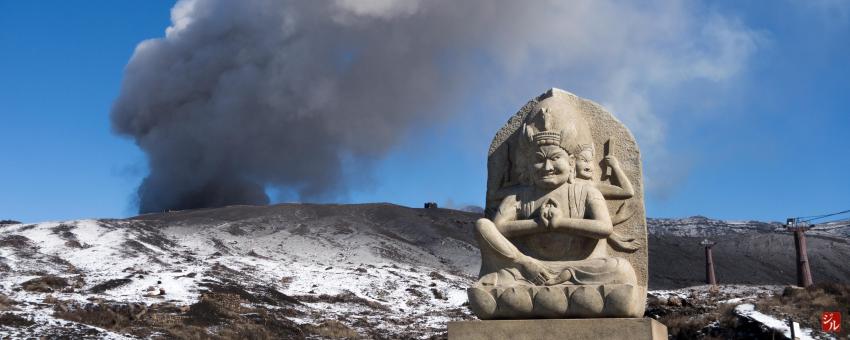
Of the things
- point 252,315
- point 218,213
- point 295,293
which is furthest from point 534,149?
point 218,213

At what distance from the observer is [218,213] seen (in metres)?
60.3

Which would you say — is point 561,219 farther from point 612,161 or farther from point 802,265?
point 802,265

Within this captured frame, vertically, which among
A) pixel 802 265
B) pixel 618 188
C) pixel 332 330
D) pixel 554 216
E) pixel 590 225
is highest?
pixel 802 265

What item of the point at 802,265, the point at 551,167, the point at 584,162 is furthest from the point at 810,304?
the point at 802,265

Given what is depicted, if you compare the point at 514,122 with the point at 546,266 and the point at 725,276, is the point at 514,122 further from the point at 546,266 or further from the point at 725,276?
the point at 725,276

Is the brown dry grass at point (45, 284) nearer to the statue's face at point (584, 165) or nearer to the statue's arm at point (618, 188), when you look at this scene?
the statue's face at point (584, 165)

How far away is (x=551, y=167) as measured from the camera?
32.4 feet

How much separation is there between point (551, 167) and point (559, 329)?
196 centimetres

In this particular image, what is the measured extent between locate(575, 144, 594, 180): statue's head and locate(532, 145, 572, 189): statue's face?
0.14m

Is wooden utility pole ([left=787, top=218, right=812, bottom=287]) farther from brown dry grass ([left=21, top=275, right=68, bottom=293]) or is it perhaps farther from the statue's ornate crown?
the statue's ornate crown

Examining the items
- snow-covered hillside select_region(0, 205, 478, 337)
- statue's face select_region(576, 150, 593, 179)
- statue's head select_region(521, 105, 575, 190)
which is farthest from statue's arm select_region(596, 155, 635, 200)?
snow-covered hillside select_region(0, 205, 478, 337)

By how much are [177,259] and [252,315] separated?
44.5 feet

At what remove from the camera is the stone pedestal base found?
28.3 feet
